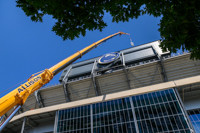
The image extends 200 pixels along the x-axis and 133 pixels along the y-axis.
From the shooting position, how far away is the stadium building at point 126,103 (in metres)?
16.6

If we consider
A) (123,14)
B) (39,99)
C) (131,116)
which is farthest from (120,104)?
(39,99)

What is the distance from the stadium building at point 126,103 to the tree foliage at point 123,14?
11.8 m

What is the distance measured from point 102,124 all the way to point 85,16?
14.6 metres

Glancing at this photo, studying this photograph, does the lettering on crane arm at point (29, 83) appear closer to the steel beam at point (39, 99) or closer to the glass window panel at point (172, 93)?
the steel beam at point (39, 99)

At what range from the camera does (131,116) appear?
17688 millimetres

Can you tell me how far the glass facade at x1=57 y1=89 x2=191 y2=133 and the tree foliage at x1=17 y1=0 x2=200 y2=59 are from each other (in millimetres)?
11481

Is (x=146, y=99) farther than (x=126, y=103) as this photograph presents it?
No

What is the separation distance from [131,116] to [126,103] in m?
1.77

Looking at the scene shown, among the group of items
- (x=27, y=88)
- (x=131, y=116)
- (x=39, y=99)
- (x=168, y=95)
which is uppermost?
(x=39, y=99)

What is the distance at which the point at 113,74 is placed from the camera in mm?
23500

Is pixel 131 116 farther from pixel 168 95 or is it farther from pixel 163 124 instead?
pixel 168 95

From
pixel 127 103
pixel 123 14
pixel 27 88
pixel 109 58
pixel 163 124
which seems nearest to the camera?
pixel 123 14

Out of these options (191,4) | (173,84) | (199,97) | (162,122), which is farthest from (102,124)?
(191,4)

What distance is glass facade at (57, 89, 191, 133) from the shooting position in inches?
628
